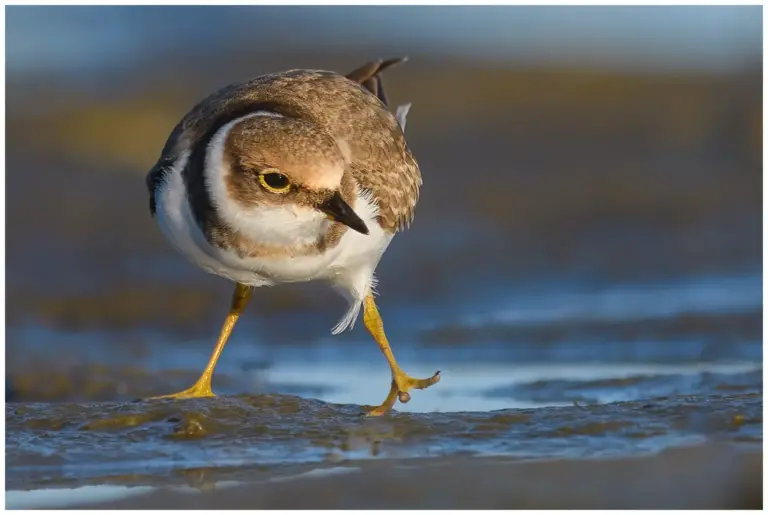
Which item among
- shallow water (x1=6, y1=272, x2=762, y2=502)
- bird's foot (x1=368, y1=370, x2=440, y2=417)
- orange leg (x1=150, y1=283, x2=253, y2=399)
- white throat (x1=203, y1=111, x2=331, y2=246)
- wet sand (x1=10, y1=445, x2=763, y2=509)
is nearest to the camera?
wet sand (x1=10, y1=445, x2=763, y2=509)

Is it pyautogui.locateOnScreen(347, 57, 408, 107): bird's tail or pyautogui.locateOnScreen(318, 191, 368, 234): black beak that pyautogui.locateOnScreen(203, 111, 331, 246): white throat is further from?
pyautogui.locateOnScreen(347, 57, 408, 107): bird's tail

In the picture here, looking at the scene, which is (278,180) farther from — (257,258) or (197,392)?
(197,392)

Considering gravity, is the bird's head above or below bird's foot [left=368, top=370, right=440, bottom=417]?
above

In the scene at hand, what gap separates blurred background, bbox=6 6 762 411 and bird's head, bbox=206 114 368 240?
1687 mm

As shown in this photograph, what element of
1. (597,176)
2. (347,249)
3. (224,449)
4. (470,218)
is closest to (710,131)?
(597,176)

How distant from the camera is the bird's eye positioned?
6211 millimetres

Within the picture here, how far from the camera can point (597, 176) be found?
12.0 m

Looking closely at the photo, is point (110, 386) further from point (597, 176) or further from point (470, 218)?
point (597, 176)

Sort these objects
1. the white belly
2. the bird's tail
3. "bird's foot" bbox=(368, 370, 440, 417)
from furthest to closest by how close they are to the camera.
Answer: the bird's tail, "bird's foot" bbox=(368, 370, 440, 417), the white belly

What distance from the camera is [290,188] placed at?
6211 mm

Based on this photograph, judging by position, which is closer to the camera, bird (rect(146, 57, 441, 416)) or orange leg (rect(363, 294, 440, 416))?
bird (rect(146, 57, 441, 416))

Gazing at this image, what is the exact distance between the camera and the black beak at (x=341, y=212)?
245 inches

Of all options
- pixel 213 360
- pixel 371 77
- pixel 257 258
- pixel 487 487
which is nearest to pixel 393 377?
pixel 213 360

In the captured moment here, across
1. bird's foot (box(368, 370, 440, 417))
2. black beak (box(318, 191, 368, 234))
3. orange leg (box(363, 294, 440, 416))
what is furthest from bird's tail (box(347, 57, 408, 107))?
black beak (box(318, 191, 368, 234))
